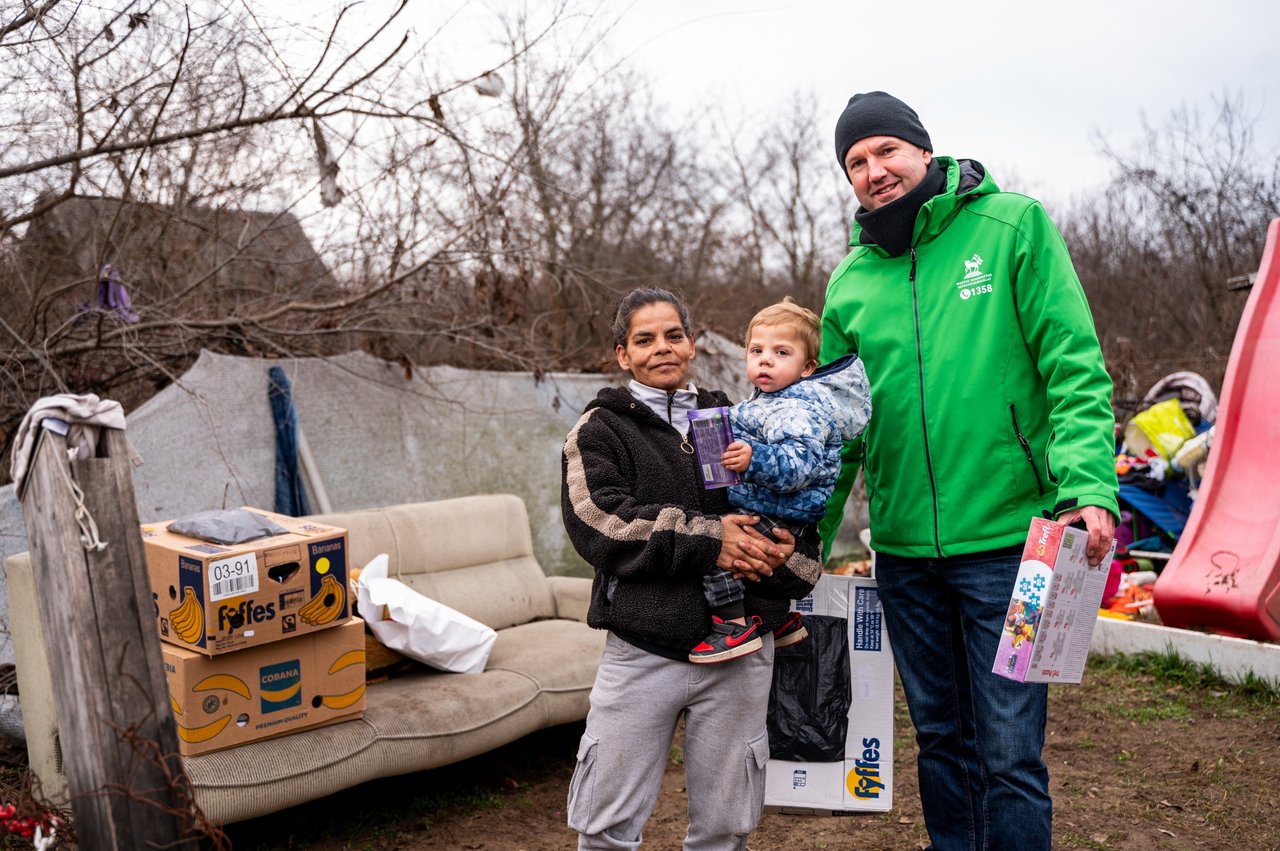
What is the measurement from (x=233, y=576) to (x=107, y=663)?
1.02 m

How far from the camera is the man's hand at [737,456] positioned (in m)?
2.29

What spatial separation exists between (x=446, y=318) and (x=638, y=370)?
13.0 ft

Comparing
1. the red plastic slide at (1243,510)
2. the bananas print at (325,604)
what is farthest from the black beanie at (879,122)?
the red plastic slide at (1243,510)

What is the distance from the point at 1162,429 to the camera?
6.74m

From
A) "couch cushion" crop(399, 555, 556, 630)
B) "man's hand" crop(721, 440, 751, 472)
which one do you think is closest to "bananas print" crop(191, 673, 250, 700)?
"couch cushion" crop(399, 555, 556, 630)

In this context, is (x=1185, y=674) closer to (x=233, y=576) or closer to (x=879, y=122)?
(x=879, y=122)

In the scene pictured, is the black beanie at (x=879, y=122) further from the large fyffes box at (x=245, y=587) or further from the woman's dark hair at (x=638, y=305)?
the large fyffes box at (x=245, y=587)

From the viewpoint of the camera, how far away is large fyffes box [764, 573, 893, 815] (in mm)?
2824

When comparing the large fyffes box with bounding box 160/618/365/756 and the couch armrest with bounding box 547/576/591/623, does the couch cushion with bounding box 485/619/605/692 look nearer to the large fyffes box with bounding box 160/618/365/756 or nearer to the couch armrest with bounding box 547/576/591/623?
the couch armrest with bounding box 547/576/591/623

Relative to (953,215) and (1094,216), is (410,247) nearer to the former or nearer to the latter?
(953,215)

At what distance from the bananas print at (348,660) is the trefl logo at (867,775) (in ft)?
5.84

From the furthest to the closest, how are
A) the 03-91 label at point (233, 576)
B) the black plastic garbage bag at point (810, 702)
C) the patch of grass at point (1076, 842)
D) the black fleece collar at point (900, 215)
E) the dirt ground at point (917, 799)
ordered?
the dirt ground at point (917, 799) < the patch of grass at point (1076, 842) < the 03-91 label at point (233, 576) < the black plastic garbage bag at point (810, 702) < the black fleece collar at point (900, 215)

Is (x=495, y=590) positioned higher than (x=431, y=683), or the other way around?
(x=495, y=590)

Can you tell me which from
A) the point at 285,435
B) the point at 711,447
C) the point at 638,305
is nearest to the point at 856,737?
the point at 711,447
